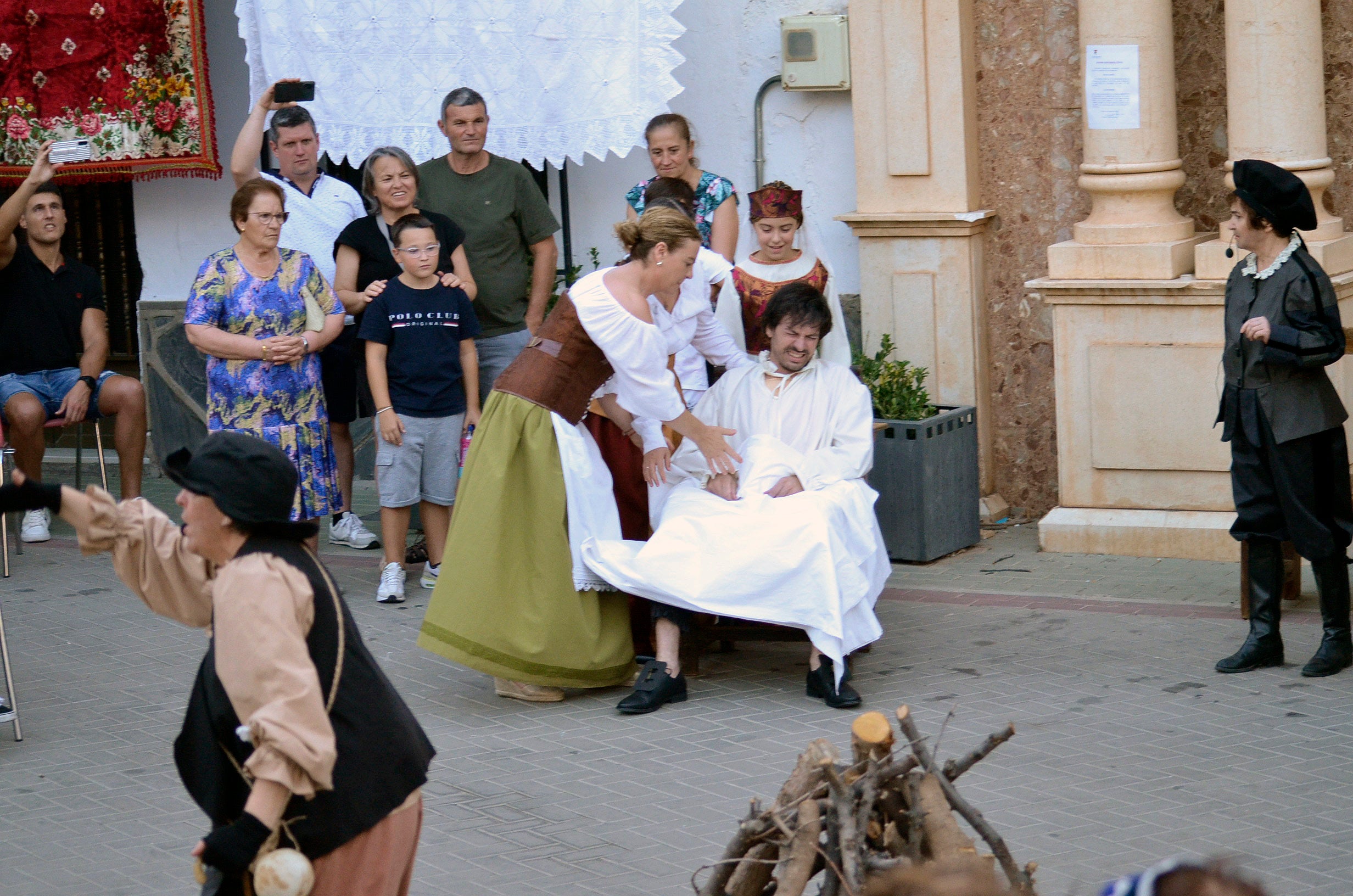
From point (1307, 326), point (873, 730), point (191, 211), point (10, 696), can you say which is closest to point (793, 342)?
point (1307, 326)

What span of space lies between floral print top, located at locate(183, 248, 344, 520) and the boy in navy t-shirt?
0.28 m

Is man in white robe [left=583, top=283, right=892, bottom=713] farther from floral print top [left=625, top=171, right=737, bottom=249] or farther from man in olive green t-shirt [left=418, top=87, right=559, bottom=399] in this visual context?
man in olive green t-shirt [left=418, top=87, right=559, bottom=399]

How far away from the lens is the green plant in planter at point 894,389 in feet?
24.2

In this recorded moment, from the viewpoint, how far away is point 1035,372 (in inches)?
312

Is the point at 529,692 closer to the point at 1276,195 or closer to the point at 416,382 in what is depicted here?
the point at 416,382

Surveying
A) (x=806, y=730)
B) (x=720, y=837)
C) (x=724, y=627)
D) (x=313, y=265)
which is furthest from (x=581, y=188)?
(x=720, y=837)

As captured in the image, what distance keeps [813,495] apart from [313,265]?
2.62 metres

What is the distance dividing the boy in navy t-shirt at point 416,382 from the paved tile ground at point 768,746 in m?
0.48

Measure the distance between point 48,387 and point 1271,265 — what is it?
5689mm

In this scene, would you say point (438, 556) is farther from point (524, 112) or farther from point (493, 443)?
point (524, 112)

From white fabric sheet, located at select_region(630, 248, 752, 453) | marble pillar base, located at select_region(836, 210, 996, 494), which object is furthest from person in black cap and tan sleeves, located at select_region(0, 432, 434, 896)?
marble pillar base, located at select_region(836, 210, 996, 494)

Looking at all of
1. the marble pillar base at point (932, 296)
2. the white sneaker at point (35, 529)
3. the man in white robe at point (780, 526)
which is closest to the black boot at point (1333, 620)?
the man in white robe at point (780, 526)

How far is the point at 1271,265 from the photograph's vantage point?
5.57 metres

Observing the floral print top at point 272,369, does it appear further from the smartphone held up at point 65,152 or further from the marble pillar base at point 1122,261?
the marble pillar base at point 1122,261
